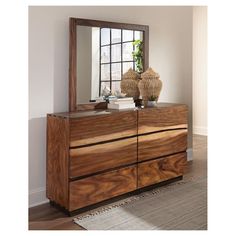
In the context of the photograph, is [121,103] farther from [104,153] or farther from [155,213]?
[155,213]

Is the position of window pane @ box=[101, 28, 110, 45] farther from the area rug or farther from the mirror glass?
the area rug

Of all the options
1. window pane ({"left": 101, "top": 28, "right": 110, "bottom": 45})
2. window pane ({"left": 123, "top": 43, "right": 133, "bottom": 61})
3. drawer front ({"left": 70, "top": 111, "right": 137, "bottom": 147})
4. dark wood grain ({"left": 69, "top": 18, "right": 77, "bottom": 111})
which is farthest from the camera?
window pane ({"left": 123, "top": 43, "right": 133, "bottom": 61})

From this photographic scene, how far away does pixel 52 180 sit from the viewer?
8.38ft

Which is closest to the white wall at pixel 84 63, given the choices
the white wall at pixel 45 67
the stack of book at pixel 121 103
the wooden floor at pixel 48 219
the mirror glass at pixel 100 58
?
the mirror glass at pixel 100 58

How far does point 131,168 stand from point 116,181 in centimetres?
20

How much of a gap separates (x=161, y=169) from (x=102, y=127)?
91 centimetres

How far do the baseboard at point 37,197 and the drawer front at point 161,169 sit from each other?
0.86 metres

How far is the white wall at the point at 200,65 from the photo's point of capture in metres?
5.71

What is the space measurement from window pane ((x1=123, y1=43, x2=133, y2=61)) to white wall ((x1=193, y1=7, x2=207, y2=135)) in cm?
294

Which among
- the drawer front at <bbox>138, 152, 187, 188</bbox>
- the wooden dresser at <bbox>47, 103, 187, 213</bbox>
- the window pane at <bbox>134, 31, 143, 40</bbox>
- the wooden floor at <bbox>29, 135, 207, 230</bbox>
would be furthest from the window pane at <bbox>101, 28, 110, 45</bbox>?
the wooden floor at <bbox>29, 135, 207, 230</bbox>

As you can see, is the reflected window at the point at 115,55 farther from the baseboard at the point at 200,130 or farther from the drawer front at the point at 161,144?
the baseboard at the point at 200,130

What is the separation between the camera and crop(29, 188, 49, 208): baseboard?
2.60 metres
